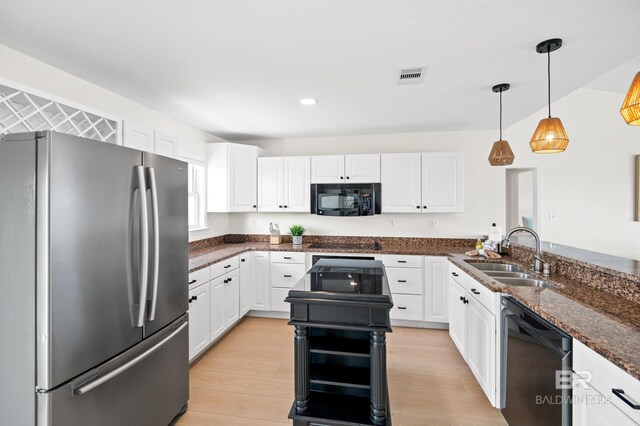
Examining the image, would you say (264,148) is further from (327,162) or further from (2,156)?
(2,156)

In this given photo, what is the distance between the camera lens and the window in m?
3.75

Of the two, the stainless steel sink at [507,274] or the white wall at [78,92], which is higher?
the white wall at [78,92]

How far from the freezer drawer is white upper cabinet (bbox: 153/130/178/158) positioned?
4.78ft

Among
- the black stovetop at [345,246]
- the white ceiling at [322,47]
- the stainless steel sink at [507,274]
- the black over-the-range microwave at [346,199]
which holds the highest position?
the white ceiling at [322,47]

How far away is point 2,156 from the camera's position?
128cm

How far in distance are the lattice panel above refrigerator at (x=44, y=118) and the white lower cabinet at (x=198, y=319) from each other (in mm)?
1413

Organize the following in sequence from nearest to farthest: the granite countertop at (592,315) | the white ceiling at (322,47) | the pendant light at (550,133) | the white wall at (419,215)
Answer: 1. the granite countertop at (592,315)
2. the white ceiling at (322,47)
3. the pendant light at (550,133)
4. the white wall at (419,215)

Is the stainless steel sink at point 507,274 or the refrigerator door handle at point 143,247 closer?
the refrigerator door handle at point 143,247

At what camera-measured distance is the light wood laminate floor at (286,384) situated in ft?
6.57

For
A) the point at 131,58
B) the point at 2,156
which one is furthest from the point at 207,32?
the point at 2,156

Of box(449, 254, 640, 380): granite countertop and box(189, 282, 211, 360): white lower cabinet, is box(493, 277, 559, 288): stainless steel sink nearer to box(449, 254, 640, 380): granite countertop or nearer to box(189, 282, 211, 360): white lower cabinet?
box(449, 254, 640, 380): granite countertop

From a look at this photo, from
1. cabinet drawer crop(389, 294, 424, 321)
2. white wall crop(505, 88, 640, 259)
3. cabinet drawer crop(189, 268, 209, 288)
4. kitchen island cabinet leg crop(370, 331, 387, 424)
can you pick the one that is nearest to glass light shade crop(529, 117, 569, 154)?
kitchen island cabinet leg crop(370, 331, 387, 424)

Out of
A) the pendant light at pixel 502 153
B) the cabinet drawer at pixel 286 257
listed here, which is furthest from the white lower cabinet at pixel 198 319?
the pendant light at pixel 502 153

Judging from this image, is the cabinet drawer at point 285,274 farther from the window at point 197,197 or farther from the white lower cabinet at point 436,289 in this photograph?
the white lower cabinet at point 436,289
